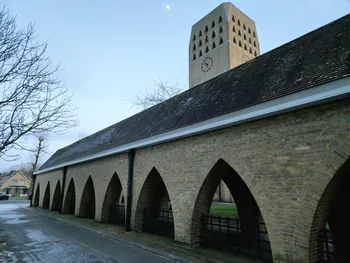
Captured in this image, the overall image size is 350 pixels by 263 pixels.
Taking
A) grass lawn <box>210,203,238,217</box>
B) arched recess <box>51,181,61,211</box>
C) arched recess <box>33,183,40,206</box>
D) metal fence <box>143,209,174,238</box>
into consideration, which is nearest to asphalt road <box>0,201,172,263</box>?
metal fence <box>143,209,174,238</box>

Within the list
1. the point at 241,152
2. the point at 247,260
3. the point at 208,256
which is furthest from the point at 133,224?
the point at 241,152

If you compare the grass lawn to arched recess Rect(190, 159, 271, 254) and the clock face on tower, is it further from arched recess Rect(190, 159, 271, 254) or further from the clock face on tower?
the clock face on tower

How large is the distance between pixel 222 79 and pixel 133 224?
768 centimetres

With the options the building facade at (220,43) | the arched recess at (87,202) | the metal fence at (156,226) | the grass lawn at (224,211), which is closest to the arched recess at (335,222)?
the metal fence at (156,226)

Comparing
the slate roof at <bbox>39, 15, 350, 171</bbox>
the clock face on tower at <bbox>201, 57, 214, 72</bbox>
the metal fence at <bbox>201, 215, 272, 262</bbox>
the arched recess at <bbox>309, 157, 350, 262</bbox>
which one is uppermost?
the clock face on tower at <bbox>201, 57, 214, 72</bbox>

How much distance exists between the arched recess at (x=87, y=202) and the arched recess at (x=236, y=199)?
9441mm

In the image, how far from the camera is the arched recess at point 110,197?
12.8m

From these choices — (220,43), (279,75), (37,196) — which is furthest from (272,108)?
(37,196)

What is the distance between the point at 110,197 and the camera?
513 inches

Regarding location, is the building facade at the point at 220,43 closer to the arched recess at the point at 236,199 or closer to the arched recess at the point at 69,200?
the arched recess at the point at 236,199

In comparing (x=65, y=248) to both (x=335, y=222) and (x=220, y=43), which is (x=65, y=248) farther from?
(x=220, y=43)

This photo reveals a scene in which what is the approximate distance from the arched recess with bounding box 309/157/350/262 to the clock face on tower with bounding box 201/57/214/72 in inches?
997

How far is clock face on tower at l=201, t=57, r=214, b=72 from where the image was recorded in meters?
30.4

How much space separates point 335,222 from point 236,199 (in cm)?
416
